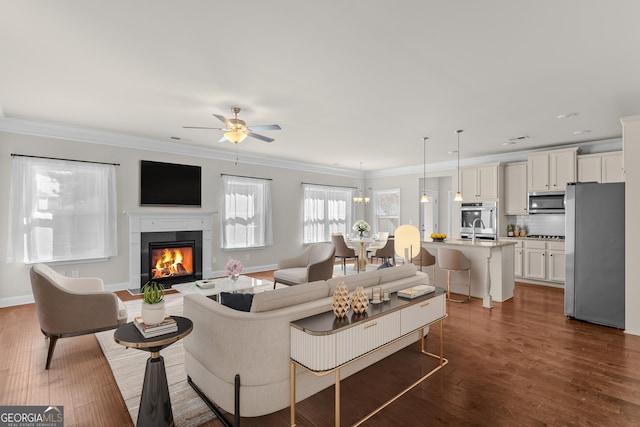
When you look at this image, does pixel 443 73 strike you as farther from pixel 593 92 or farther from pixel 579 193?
pixel 579 193

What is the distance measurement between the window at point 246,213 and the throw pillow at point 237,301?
4.78m

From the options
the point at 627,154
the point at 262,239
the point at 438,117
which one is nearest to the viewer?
the point at 627,154

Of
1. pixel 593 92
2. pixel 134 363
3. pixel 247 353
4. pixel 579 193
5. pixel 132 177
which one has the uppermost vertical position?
pixel 593 92

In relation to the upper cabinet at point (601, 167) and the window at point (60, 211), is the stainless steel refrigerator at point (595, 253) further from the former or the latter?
the window at point (60, 211)

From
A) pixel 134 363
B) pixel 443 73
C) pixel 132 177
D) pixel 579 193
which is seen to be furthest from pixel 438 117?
pixel 132 177

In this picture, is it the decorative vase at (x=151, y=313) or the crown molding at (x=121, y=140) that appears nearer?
the decorative vase at (x=151, y=313)

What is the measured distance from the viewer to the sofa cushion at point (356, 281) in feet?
8.68

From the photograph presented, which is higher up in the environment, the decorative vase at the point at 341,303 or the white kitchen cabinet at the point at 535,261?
the decorative vase at the point at 341,303

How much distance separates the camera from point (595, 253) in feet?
13.6

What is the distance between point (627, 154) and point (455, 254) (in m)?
2.37

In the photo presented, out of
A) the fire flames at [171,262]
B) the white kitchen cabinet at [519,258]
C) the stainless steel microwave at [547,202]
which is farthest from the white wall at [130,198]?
the stainless steel microwave at [547,202]

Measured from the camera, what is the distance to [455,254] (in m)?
5.00

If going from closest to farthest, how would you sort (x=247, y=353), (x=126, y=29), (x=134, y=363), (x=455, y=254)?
(x=247, y=353) → (x=126, y=29) → (x=134, y=363) → (x=455, y=254)

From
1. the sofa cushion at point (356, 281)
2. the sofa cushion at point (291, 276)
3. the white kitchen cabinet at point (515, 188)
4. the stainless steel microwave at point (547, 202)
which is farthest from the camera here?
the white kitchen cabinet at point (515, 188)
